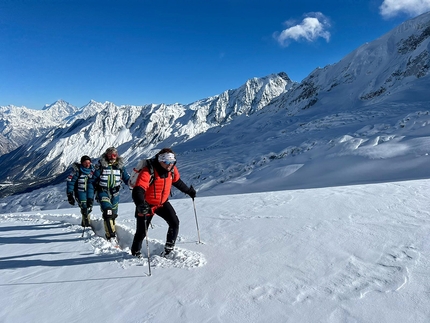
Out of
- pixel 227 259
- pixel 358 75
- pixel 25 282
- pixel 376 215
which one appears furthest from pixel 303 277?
pixel 358 75

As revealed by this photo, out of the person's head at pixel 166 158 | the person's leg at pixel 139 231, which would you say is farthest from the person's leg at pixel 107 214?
the person's head at pixel 166 158

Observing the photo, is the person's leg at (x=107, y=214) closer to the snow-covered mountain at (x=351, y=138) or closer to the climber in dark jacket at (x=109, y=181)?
the climber in dark jacket at (x=109, y=181)

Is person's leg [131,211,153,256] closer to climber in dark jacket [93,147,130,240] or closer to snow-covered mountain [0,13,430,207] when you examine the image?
climber in dark jacket [93,147,130,240]

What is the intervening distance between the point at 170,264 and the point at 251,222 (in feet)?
8.11

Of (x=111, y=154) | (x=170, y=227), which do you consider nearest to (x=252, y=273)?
(x=170, y=227)

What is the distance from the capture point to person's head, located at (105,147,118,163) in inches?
262

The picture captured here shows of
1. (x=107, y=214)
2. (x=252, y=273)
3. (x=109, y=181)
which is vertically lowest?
(x=252, y=273)

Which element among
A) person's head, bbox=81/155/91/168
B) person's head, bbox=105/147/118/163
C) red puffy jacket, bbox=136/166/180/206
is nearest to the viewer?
red puffy jacket, bbox=136/166/180/206

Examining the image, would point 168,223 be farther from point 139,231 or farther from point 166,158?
point 166,158

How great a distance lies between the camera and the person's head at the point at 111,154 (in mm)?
6654

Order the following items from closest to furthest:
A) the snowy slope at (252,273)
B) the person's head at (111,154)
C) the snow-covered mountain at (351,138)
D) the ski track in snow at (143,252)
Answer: the snowy slope at (252,273) → the ski track in snow at (143,252) → the person's head at (111,154) → the snow-covered mountain at (351,138)

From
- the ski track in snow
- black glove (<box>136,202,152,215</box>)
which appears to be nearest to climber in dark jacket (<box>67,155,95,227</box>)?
the ski track in snow

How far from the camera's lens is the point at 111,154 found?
6.70 meters

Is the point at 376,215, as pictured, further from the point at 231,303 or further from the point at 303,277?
the point at 231,303
